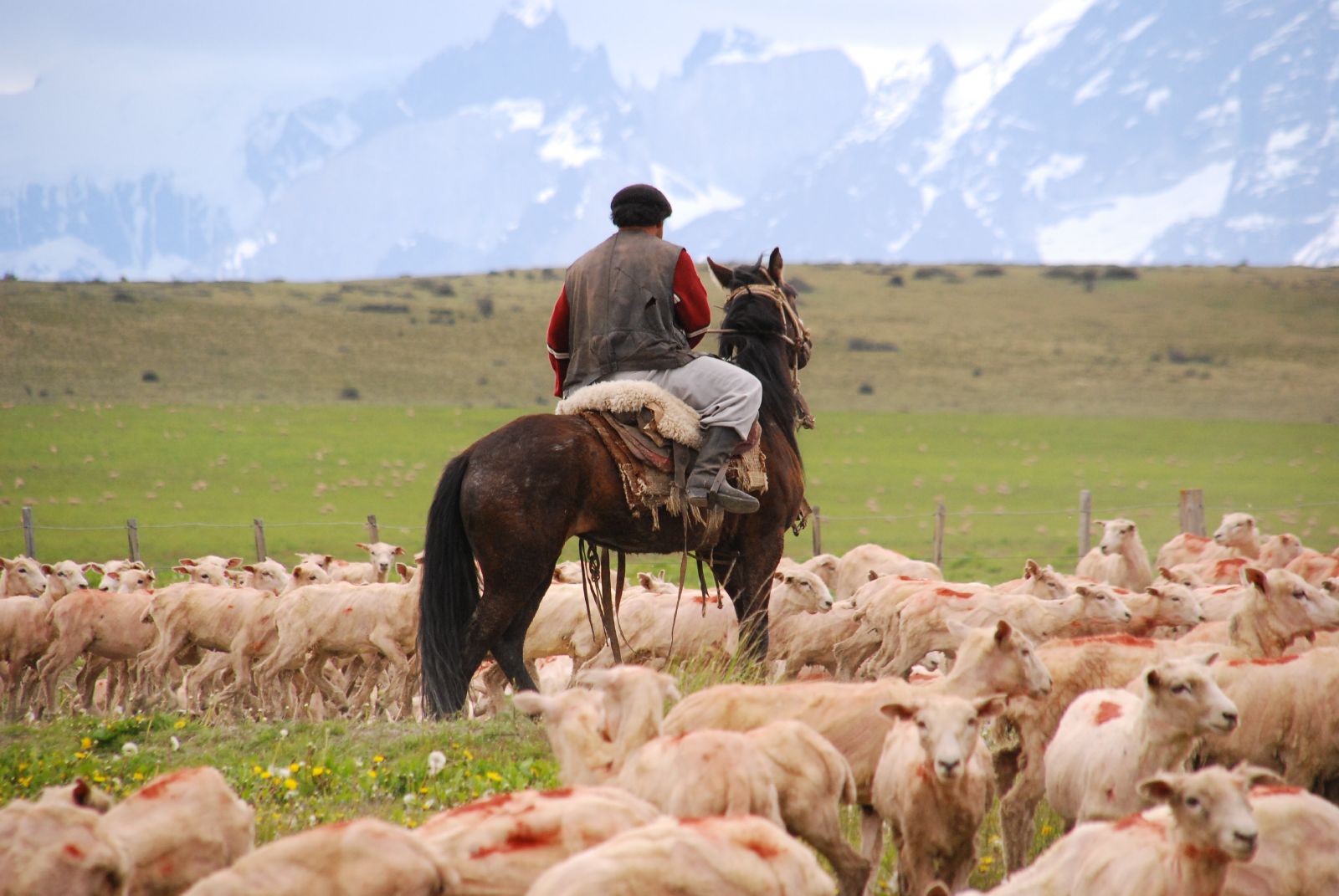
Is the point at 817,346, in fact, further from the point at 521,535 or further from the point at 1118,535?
the point at 521,535

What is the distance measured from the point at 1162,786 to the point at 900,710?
1265 millimetres

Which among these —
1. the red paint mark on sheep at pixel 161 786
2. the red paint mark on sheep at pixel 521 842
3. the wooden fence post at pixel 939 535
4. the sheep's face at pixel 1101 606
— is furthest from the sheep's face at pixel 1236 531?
the red paint mark on sheep at pixel 161 786

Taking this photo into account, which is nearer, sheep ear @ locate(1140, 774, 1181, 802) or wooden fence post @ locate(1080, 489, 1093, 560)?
sheep ear @ locate(1140, 774, 1181, 802)

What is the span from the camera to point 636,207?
840 centimetres

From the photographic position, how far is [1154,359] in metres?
59.0

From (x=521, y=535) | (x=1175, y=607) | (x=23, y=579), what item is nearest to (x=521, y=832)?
(x=521, y=535)

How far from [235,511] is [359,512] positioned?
274cm

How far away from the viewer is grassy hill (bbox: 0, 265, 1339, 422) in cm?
5075

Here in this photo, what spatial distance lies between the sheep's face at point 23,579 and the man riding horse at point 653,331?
26.1 ft

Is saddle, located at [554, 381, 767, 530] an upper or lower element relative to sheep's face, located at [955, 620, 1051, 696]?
upper

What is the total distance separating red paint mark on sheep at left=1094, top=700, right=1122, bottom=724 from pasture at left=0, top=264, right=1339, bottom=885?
86cm

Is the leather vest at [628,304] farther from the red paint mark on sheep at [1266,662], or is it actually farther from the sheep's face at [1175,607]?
the sheep's face at [1175,607]

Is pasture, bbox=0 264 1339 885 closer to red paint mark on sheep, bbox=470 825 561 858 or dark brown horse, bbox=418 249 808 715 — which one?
dark brown horse, bbox=418 249 808 715

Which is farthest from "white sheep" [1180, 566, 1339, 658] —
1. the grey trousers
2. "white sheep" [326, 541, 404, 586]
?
"white sheep" [326, 541, 404, 586]
